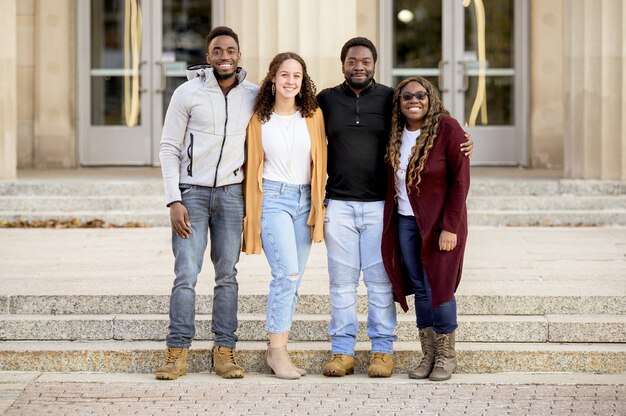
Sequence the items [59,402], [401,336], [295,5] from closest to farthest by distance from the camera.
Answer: [59,402]
[401,336]
[295,5]

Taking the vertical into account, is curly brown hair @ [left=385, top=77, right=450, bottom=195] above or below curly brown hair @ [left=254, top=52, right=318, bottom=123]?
below

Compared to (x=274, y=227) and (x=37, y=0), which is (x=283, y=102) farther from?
(x=37, y=0)

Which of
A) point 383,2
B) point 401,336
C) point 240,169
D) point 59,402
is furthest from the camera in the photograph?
point 383,2

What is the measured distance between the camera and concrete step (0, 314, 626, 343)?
Answer: 7.99m

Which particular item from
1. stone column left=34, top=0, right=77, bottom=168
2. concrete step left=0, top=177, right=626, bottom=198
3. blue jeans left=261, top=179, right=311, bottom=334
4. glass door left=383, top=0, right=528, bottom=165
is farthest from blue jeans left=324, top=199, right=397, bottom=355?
stone column left=34, top=0, right=77, bottom=168

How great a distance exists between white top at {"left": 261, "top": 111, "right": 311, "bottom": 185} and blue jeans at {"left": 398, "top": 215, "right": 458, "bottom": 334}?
0.66m

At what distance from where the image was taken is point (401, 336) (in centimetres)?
Answer: 808

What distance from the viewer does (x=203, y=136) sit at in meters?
7.34

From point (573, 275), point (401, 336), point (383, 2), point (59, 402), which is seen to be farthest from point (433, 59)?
point (59, 402)

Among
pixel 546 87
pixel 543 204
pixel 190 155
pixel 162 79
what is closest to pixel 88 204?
pixel 162 79

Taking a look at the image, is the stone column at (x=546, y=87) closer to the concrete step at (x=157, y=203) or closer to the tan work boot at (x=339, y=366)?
the concrete step at (x=157, y=203)

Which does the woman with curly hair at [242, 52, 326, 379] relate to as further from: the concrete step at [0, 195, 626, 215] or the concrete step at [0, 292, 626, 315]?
the concrete step at [0, 195, 626, 215]

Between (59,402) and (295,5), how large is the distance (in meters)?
7.40

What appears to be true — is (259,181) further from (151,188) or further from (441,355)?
(151,188)
